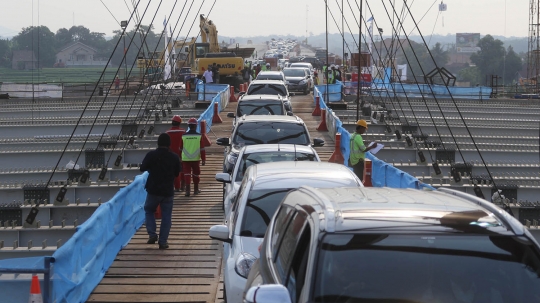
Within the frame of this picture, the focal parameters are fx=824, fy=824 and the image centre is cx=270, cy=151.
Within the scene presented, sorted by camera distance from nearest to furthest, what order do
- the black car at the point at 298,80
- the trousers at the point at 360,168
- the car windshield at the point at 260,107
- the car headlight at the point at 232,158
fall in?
1. the car headlight at the point at 232,158
2. the trousers at the point at 360,168
3. the car windshield at the point at 260,107
4. the black car at the point at 298,80

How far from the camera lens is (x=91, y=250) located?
1002 centimetres

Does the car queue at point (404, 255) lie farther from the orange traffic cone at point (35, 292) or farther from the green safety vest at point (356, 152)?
the green safety vest at point (356, 152)

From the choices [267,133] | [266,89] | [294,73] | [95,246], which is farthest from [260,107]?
[294,73]

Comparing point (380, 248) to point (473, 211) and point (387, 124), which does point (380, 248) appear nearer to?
point (473, 211)

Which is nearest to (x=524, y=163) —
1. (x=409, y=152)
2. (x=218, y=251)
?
(x=409, y=152)

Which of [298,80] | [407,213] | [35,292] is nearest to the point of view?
[407,213]

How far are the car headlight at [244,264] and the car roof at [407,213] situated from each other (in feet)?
8.68

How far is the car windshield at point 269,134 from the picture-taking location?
666 inches

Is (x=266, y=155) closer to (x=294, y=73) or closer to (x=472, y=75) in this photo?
(x=294, y=73)

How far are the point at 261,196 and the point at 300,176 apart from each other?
488 millimetres

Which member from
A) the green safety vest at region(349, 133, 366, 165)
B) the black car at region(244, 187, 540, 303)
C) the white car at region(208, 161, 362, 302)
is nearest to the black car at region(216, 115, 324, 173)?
the green safety vest at region(349, 133, 366, 165)

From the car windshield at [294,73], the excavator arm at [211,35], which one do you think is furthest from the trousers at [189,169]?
the excavator arm at [211,35]

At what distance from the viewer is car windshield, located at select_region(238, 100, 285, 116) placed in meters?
24.1

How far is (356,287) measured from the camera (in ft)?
15.6
